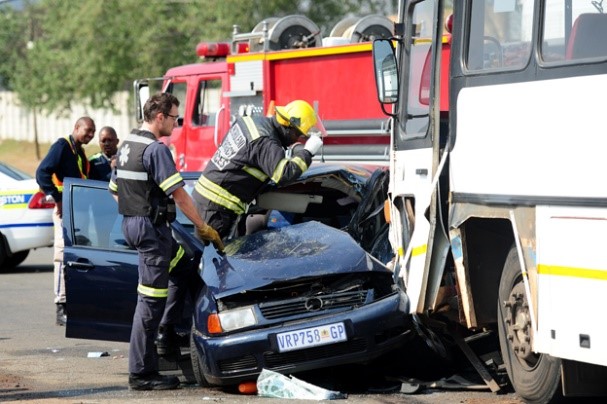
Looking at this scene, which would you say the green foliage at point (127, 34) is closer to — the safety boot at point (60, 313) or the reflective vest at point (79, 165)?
the reflective vest at point (79, 165)

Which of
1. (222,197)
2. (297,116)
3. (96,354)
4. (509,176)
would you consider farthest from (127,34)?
(509,176)

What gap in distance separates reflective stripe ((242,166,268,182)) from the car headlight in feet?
4.79

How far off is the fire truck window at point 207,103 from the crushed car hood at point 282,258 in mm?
7463

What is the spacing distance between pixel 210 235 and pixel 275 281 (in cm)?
75

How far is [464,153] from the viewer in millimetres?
6863

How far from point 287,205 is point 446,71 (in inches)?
69.7

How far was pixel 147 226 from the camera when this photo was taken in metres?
7.79

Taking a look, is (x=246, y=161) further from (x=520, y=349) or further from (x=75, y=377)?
(x=520, y=349)

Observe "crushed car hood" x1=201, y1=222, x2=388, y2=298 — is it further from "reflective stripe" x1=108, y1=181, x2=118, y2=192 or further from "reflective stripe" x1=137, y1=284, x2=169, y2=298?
"reflective stripe" x1=108, y1=181, x2=118, y2=192

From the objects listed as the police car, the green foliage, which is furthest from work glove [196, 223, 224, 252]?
the green foliage

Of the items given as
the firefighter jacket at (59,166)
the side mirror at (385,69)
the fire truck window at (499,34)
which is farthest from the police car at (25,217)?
the fire truck window at (499,34)

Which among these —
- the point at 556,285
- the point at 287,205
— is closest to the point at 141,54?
the point at 287,205

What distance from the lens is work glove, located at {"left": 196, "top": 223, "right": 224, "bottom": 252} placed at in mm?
7887

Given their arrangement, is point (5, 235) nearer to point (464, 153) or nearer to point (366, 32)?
point (366, 32)
